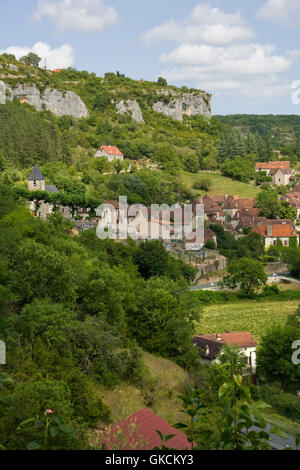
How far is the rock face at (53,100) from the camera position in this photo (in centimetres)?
7369

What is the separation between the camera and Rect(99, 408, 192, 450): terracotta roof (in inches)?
271

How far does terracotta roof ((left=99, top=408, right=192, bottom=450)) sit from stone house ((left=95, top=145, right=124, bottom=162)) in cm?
5561

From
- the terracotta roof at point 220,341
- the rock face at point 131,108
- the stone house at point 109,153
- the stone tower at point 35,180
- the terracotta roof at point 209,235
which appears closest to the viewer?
the terracotta roof at point 220,341

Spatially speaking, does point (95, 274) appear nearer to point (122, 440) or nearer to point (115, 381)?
point (115, 381)

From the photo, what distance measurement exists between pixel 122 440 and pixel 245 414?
14.4ft

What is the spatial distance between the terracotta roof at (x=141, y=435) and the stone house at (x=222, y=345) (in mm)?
12254

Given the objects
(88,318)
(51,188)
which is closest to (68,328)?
(88,318)

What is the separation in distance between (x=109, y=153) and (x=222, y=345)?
46226mm

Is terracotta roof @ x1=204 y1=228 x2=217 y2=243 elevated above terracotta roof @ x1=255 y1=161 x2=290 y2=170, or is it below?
below

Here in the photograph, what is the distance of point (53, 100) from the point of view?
77438mm

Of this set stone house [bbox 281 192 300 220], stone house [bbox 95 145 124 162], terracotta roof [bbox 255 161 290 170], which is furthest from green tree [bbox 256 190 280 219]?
terracotta roof [bbox 255 161 290 170]

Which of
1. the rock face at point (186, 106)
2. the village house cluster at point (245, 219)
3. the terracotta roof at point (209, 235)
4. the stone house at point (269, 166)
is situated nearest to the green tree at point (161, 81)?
the rock face at point (186, 106)

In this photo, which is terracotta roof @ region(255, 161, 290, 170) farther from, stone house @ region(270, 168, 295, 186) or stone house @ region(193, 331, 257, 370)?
stone house @ region(193, 331, 257, 370)

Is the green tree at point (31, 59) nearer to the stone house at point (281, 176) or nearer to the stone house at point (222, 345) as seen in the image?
the stone house at point (281, 176)
